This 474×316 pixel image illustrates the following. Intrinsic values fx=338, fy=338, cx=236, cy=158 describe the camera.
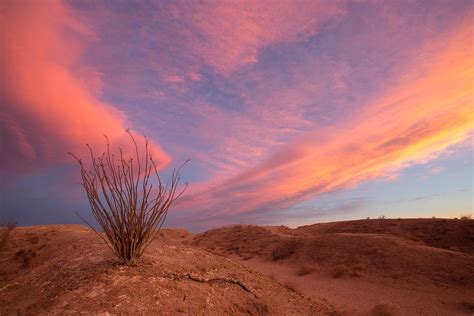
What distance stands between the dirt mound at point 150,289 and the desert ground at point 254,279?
0.02m

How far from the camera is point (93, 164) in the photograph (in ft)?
27.5

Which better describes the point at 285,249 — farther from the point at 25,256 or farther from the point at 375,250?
the point at 25,256

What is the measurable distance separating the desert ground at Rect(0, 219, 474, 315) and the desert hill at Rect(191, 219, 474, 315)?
4cm

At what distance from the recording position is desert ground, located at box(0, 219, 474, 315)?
261 inches

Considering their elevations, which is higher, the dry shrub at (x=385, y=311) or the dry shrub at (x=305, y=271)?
the dry shrub at (x=305, y=271)

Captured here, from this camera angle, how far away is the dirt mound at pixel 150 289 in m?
6.29

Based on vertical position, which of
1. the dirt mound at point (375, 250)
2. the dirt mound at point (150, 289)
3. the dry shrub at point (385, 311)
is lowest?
the dry shrub at point (385, 311)

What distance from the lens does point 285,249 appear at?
18047 millimetres

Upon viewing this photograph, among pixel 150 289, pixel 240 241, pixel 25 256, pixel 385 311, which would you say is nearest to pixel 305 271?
pixel 385 311

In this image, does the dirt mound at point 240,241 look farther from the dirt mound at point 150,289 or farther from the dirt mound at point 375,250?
the dirt mound at point 150,289

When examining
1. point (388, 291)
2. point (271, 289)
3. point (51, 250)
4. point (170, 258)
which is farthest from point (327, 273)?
point (51, 250)

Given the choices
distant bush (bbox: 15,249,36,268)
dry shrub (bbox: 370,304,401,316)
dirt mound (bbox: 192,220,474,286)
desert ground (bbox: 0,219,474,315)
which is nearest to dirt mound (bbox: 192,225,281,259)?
dirt mound (bbox: 192,220,474,286)

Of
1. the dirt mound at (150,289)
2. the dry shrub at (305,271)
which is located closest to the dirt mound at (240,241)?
the dry shrub at (305,271)

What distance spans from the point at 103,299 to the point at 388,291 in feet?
28.6
